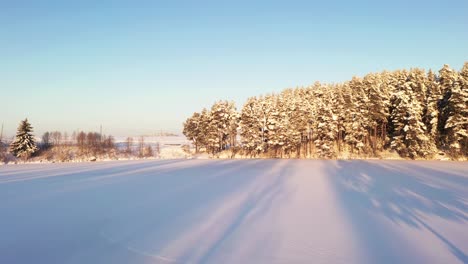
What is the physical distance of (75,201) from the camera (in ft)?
52.9

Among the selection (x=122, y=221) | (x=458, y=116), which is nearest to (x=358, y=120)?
(x=458, y=116)

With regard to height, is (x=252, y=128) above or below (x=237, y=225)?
above

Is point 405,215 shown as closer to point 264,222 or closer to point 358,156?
point 264,222

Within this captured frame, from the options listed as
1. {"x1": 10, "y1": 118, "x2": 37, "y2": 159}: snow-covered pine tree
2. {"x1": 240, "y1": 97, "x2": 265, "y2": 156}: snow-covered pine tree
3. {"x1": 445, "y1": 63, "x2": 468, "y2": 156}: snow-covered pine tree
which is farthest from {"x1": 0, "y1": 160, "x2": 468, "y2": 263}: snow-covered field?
{"x1": 10, "y1": 118, "x2": 37, "y2": 159}: snow-covered pine tree

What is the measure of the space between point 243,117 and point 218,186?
1625 inches

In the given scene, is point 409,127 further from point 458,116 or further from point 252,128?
point 252,128

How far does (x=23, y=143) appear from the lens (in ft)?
192

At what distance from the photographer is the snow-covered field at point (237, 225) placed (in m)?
8.36

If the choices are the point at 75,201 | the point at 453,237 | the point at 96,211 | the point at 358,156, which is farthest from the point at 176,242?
the point at 358,156

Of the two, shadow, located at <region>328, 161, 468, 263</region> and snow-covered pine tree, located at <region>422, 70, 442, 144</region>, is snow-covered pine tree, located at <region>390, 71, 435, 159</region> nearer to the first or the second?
snow-covered pine tree, located at <region>422, 70, 442, 144</region>

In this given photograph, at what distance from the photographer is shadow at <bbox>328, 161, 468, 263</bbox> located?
9078mm

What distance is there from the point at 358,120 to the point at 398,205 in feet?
132

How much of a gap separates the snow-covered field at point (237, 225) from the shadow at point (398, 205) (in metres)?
0.04

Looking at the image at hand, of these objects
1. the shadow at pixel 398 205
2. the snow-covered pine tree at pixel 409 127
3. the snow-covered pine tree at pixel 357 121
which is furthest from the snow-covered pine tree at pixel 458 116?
the shadow at pixel 398 205
